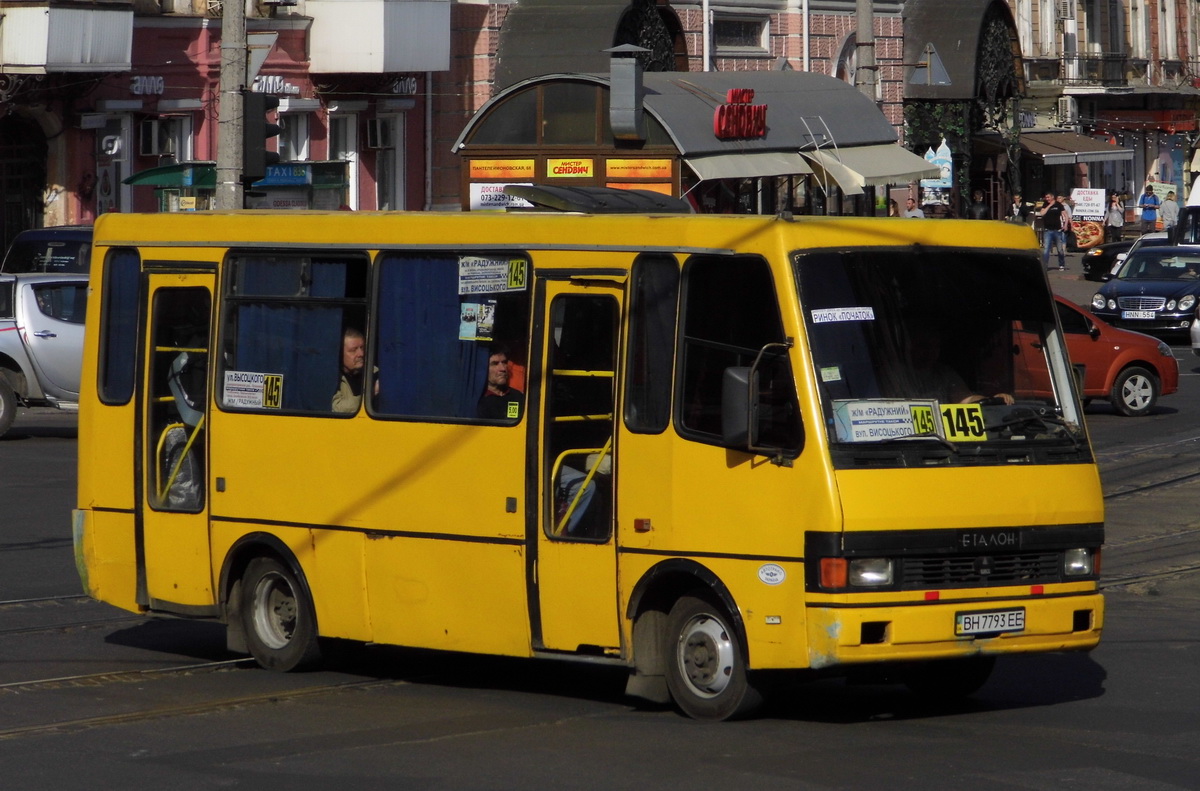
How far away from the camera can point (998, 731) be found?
27.6ft

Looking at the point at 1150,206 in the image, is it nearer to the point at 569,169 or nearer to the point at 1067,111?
the point at 1067,111

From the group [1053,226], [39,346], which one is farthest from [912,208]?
[39,346]

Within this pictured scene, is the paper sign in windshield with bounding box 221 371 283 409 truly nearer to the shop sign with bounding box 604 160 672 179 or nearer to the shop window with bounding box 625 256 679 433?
the shop window with bounding box 625 256 679 433

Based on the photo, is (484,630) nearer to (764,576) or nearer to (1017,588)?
(764,576)

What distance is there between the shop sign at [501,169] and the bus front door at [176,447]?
1902 centimetres

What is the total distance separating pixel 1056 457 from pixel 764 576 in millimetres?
1387

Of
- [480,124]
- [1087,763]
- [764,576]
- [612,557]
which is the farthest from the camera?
[480,124]

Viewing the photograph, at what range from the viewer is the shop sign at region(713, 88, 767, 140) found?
28.1m

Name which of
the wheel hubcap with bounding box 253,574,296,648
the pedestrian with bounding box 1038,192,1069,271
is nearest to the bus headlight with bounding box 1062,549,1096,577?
the wheel hubcap with bounding box 253,574,296,648

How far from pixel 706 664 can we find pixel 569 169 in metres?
21.6

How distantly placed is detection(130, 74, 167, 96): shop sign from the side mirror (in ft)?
74.7

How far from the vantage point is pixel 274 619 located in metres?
10.5

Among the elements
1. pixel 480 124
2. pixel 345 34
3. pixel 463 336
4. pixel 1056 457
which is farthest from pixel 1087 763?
pixel 345 34

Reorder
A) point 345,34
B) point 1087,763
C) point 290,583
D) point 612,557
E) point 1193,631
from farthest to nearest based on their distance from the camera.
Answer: point 345,34
point 1193,631
point 290,583
point 612,557
point 1087,763
